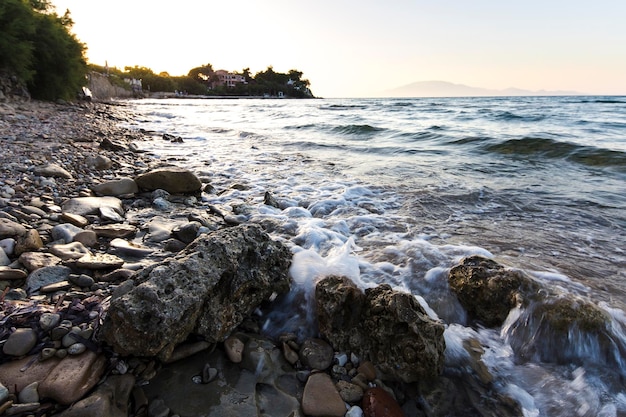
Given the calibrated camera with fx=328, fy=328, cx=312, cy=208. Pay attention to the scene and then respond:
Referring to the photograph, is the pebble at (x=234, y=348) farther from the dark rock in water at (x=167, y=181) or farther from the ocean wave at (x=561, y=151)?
the ocean wave at (x=561, y=151)

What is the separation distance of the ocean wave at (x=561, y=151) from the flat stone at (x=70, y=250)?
10103 mm

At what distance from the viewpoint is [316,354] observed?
84.3 inches

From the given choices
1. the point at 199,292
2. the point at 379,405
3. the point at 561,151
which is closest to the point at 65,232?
the point at 199,292

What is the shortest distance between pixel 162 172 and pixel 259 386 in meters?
4.24

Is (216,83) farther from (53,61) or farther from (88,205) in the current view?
(88,205)

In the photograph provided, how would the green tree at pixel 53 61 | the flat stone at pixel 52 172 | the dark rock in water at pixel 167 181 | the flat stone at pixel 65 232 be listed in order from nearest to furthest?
the flat stone at pixel 65 232 < the flat stone at pixel 52 172 < the dark rock in water at pixel 167 181 < the green tree at pixel 53 61

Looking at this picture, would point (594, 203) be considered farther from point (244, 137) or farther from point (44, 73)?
point (44, 73)

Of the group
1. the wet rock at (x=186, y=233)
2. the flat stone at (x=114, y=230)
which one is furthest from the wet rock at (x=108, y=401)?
the flat stone at (x=114, y=230)

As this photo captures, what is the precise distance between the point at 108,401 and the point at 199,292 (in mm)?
682

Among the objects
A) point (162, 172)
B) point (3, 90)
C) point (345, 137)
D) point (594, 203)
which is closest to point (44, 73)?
point (3, 90)

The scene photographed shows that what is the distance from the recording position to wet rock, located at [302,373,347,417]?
177cm

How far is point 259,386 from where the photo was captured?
1.90 m

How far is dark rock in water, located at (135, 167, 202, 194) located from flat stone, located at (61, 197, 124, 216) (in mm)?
804

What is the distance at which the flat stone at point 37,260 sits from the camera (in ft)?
8.10
